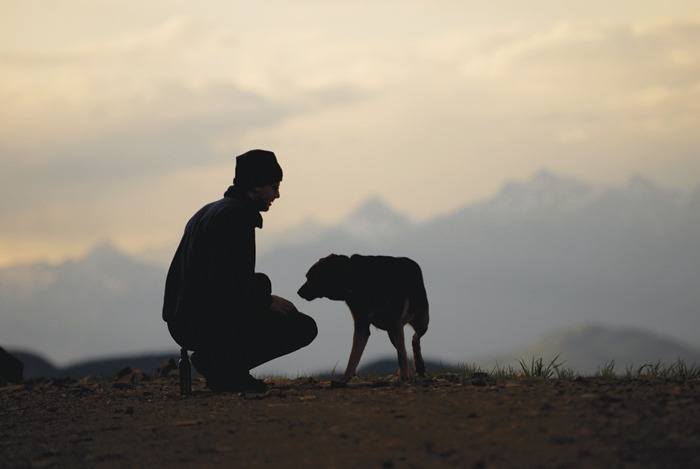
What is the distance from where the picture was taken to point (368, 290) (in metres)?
10.6

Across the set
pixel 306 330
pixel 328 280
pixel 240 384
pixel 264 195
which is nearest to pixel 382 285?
pixel 328 280

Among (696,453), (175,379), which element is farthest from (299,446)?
(175,379)

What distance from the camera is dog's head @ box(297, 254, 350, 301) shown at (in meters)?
10.5

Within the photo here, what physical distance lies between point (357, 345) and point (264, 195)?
1.79 metres

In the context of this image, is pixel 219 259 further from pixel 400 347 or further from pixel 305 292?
pixel 400 347

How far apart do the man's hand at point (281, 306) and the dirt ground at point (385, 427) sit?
2.60 feet

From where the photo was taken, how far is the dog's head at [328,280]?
10508 mm

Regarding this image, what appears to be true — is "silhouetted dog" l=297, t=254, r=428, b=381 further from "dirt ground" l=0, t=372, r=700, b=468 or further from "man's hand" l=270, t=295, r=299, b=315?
"dirt ground" l=0, t=372, r=700, b=468

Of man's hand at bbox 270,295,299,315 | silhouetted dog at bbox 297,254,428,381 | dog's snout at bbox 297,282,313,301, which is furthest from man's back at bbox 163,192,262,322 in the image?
silhouetted dog at bbox 297,254,428,381

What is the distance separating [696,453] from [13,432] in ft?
19.5

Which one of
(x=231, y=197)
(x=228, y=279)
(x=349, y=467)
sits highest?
(x=231, y=197)

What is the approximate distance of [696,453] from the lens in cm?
639

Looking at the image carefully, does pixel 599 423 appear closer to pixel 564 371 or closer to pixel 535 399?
pixel 535 399

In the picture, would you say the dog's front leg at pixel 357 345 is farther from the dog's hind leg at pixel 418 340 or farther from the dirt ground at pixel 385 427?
the dog's hind leg at pixel 418 340
